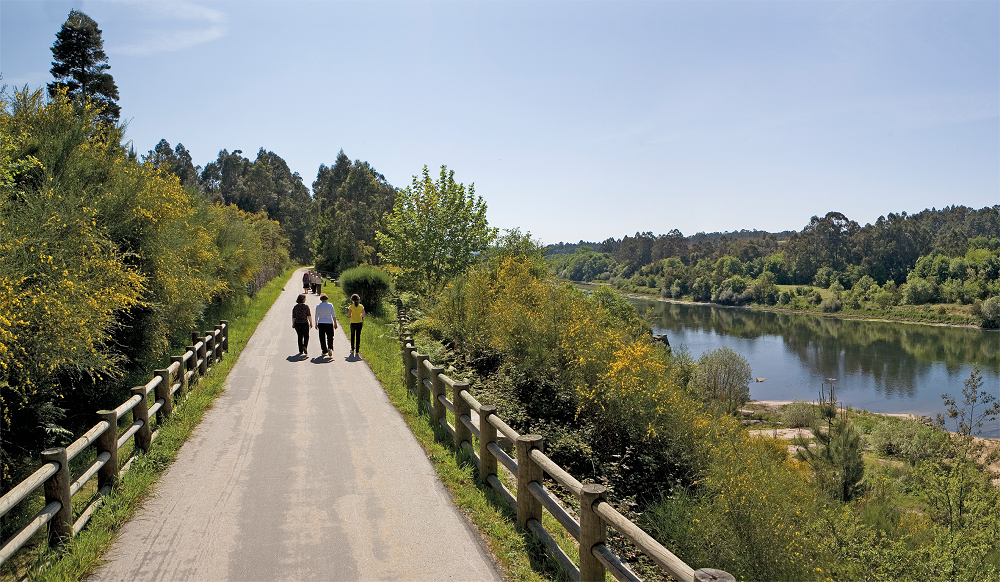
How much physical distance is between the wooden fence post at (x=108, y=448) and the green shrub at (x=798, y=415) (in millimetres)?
34860

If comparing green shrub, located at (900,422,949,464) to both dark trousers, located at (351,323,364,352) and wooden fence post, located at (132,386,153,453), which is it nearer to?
dark trousers, located at (351,323,364,352)

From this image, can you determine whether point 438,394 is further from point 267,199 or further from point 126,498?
point 267,199

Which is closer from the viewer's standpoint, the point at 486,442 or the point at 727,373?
the point at 486,442

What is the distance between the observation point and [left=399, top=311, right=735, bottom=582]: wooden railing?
4105 millimetres

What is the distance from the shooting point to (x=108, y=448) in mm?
6219

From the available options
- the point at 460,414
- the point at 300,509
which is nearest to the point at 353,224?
the point at 460,414

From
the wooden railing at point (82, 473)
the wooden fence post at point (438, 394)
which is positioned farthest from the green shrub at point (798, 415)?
the wooden railing at point (82, 473)

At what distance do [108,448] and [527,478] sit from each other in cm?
438

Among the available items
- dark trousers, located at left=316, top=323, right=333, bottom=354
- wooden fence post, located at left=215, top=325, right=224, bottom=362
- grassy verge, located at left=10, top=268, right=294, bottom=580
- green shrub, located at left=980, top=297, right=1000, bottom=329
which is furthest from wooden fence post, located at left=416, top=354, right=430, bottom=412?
green shrub, located at left=980, top=297, right=1000, bottom=329

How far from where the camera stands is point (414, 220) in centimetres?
2558

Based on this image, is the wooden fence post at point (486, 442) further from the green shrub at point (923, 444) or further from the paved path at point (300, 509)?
the green shrub at point (923, 444)

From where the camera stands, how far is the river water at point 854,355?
1831 inches

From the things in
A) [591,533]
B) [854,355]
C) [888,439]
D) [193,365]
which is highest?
[193,365]

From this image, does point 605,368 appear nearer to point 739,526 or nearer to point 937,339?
point 739,526
